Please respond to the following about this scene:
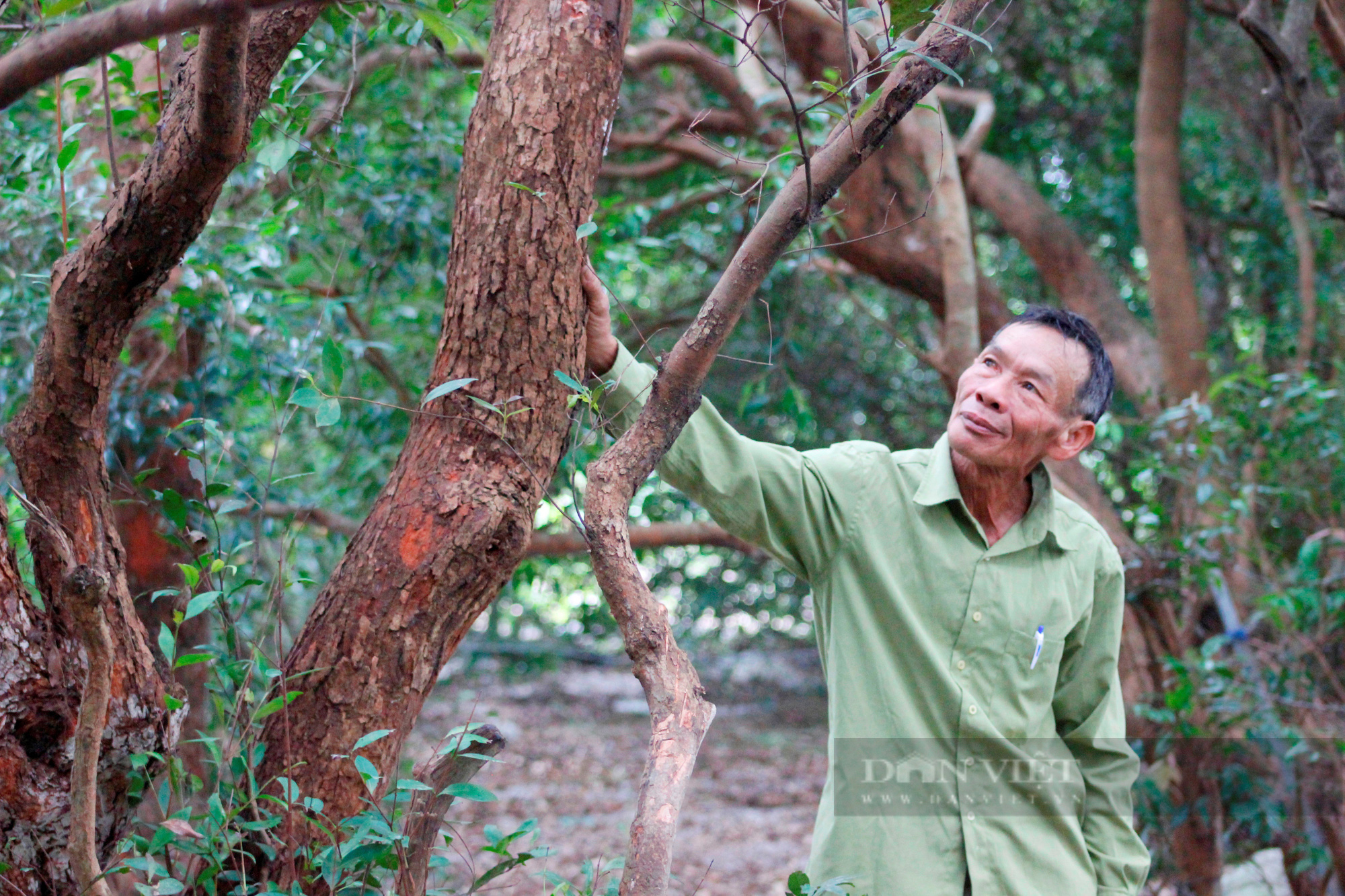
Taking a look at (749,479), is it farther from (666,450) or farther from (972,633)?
(972,633)

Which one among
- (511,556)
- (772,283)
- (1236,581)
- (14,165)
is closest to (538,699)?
(772,283)

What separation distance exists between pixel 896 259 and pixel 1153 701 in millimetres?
1750

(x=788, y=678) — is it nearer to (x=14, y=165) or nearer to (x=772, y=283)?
(x=772, y=283)

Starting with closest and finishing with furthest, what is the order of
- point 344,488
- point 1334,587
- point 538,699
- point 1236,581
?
point 1334,587
point 344,488
point 1236,581
point 538,699

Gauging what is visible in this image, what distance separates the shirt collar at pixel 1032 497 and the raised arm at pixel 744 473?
0.13 m

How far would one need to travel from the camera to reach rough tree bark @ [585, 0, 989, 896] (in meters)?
1.05

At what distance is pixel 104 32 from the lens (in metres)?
0.68

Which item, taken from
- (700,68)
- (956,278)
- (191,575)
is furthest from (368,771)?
(700,68)

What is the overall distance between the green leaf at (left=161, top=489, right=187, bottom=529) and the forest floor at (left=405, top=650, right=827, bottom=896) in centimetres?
193

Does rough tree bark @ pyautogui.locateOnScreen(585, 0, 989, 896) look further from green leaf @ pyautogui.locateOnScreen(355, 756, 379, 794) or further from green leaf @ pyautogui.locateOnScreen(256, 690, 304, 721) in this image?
green leaf @ pyautogui.locateOnScreen(256, 690, 304, 721)

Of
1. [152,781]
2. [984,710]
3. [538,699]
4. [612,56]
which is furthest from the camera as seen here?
[538,699]

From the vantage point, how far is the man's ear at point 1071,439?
5.96ft

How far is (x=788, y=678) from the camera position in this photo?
829 cm

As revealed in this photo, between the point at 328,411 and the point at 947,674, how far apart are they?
1.02 m
